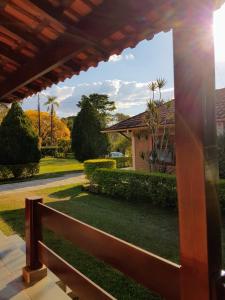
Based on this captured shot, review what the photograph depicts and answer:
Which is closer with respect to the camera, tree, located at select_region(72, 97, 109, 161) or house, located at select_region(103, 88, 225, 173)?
house, located at select_region(103, 88, 225, 173)

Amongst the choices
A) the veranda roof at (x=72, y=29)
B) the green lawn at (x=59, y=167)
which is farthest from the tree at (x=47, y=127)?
the veranda roof at (x=72, y=29)

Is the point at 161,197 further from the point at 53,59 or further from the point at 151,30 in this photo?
the point at 151,30

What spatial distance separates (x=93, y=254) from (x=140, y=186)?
7.36 metres

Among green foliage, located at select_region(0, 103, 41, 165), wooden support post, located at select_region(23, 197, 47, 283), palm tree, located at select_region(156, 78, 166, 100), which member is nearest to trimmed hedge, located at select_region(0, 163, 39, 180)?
green foliage, located at select_region(0, 103, 41, 165)

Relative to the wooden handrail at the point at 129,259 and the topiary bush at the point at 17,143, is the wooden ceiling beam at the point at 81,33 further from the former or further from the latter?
the topiary bush at the point at 17,143

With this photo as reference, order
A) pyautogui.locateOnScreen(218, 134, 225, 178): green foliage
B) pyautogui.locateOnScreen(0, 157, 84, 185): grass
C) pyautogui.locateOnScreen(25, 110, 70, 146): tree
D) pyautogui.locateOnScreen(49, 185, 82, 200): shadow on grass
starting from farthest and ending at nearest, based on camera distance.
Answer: pyautogui.locateOnScreen(25, 110, 70, 146): tree
pyautogui.locateOnScreen(0, 157, 84, 185): grass
pyautogui.locateOnScreen(49, 185, 82, 200): shadow on grass
pyautogui.locateOnScreen(218, 134, 225, 178): green foliage

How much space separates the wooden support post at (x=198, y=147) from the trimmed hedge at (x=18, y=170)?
16.4 metres

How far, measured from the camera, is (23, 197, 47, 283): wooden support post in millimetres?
3838

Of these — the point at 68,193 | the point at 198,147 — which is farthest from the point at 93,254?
the point at 68,193

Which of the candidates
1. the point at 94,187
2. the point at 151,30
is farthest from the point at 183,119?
the point at 94,187

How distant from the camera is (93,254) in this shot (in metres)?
2.51

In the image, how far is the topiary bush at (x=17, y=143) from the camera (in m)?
16.6

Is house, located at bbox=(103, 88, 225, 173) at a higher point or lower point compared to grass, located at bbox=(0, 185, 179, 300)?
higher

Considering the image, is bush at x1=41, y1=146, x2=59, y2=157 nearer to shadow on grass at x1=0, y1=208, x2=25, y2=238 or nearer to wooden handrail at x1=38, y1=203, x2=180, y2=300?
shadow on grass at x1=0, y1=208, x2=25, y2=238
